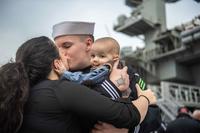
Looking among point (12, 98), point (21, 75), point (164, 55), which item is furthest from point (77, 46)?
point (164, 55)

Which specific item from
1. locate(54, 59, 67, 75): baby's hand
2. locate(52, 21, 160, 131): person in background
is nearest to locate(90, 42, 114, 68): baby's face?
locate(52, 21, 160, 131): person in background

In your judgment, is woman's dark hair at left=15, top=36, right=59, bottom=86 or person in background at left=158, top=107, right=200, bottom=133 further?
person in background at left=158, top=107, right=200, bottom=133

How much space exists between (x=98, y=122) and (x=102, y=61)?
517 mm

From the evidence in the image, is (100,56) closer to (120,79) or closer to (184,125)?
(120,79)

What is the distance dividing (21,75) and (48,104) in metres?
0.20

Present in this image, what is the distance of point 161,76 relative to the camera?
85.4 feet

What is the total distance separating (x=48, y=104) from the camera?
1.65m

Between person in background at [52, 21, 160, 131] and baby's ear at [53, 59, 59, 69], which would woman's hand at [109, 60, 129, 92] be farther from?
baby's ear at [53, 59, 59, 69]

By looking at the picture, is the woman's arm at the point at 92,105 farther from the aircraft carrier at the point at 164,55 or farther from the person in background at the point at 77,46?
the aircraft carrier at the point at 164,55

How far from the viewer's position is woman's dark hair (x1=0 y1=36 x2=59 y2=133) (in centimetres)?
160

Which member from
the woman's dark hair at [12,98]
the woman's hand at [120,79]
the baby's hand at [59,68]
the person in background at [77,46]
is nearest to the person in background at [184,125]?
the person in background at [77,46]

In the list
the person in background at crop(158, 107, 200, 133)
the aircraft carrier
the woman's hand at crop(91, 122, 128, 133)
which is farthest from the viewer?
the aircraft carrier

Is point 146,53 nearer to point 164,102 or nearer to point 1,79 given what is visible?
point 164,102

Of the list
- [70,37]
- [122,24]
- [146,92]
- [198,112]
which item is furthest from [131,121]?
[122,24]
